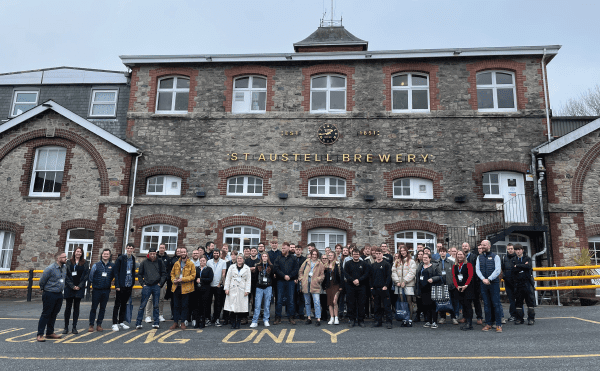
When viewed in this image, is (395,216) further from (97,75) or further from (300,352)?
(97,75)

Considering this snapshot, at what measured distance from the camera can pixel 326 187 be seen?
15125mm

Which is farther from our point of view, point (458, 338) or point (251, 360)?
point (458, 338)

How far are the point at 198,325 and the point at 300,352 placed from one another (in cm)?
318

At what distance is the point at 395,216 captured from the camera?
14406 millimetres

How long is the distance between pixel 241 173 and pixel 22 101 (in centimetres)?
1095

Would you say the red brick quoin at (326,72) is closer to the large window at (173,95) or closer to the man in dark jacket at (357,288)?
the large window at (173,95)

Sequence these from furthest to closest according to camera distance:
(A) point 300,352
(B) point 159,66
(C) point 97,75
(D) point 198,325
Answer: (C) point 97,75, (B) point 159,66, (D) point 198,325, (A) point 300,352

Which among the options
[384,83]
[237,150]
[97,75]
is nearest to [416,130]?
[384,83]

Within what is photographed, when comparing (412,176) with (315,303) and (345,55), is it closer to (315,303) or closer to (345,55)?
(345,55)

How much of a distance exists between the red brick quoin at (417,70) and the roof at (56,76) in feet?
37.5

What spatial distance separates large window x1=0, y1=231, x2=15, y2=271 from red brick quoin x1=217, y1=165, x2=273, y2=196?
8.21 meters

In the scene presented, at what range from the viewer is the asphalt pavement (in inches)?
234

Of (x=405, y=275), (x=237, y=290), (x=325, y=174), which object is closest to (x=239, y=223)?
(x=325, y=174)

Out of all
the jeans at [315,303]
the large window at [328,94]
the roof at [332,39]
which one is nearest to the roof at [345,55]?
the large window at [328,94]
